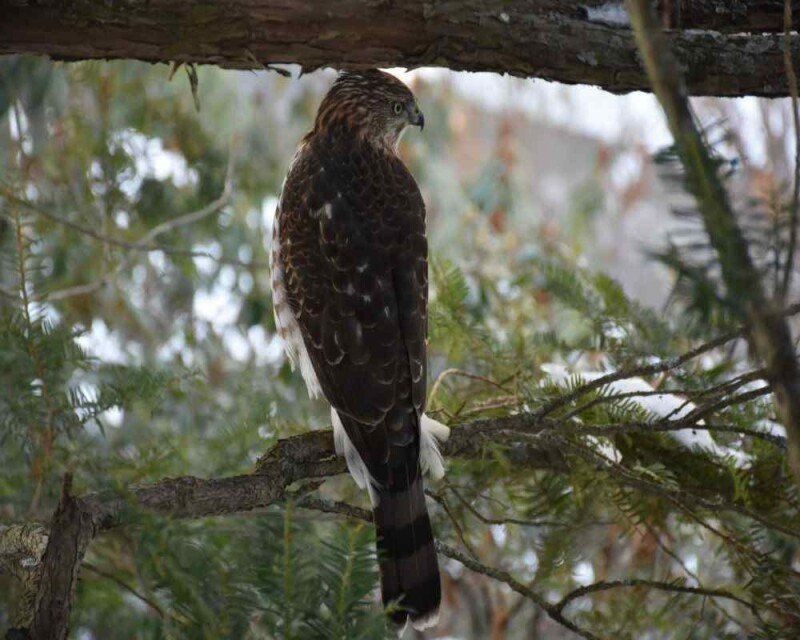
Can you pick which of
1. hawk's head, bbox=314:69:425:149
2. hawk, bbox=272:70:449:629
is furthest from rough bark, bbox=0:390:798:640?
hawk's head, bbox=314:69:425:149

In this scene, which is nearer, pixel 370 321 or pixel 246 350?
pixel 370 321

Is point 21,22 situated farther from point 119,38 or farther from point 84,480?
point 84,480

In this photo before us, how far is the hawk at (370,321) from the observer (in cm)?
299

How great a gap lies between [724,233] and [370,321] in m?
2.06

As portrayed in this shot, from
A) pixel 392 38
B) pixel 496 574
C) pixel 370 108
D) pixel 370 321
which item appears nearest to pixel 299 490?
pixel 496 574

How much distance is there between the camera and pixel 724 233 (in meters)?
1.28

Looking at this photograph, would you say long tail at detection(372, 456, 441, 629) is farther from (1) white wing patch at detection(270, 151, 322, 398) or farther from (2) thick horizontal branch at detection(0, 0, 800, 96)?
(2) thick horizontal branch at detection(0, 0, 800, 96)

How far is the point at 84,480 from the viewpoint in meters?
3.30

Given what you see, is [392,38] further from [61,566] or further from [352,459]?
[61,566]

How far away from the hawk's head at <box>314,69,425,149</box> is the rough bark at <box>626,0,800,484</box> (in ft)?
8.70

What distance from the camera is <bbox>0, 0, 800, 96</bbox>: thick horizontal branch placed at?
2.71 metres

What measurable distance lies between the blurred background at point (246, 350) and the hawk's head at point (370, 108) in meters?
0.65

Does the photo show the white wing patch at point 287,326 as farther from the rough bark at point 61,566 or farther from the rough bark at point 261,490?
the rough bark at point 61,566

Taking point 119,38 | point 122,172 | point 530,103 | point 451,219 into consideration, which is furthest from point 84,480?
point 530,103
